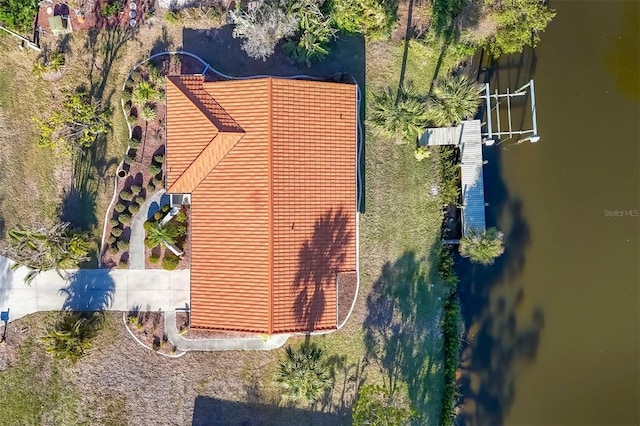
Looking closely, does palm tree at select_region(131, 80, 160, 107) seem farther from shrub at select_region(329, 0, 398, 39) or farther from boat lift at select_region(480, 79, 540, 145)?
boat lift at select_region(480, 79, 540, 145)

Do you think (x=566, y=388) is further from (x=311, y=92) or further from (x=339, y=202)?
(x=311, y=92)

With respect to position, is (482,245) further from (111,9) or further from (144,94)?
(111,9)

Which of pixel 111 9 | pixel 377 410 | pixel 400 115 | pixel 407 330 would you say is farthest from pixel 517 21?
pixel 111 9

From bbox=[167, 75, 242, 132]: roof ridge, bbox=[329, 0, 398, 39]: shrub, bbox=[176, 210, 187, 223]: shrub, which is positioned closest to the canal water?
bbox=[329, 0, 398, 39]: shrub

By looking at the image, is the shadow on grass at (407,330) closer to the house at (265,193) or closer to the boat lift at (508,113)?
the house at (265,193)

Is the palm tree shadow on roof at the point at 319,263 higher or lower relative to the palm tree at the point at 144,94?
lower

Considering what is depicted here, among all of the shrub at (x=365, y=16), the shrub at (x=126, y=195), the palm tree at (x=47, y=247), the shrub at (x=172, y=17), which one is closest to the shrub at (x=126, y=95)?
the shrub at (x=172, y=17)
